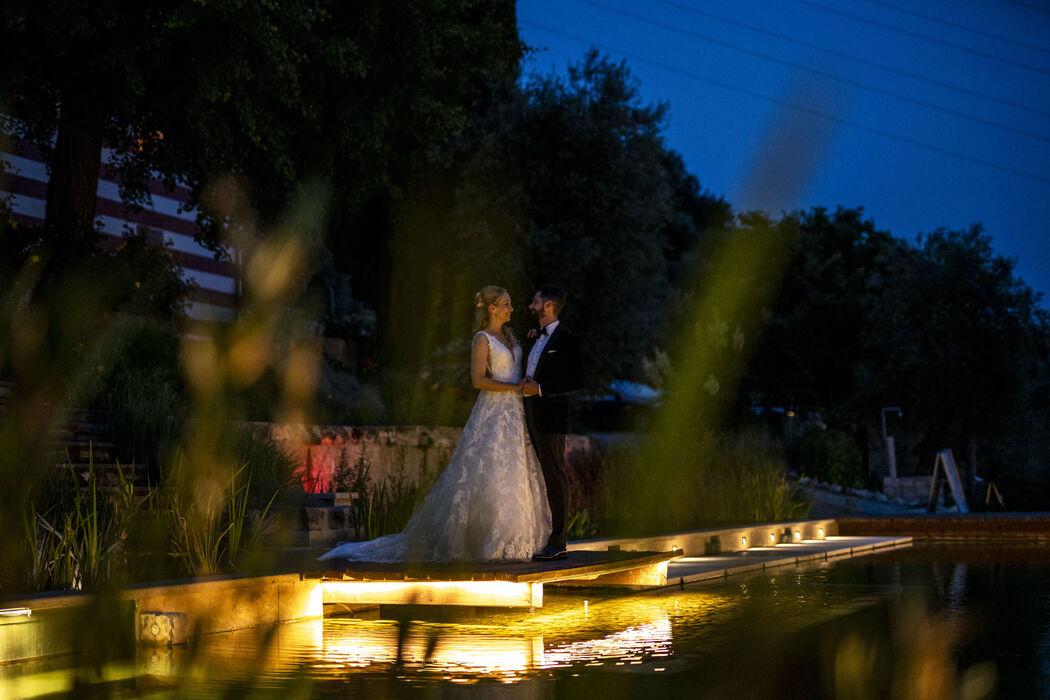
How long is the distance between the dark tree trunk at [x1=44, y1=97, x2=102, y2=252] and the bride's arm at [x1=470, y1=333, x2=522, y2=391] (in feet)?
27.1

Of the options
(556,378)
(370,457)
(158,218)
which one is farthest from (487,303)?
(158,218)

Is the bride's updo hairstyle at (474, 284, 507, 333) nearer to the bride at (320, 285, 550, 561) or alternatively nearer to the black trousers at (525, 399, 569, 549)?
the bride at (320, 285, 550, 561)

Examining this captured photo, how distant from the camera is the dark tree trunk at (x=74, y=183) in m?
15.8

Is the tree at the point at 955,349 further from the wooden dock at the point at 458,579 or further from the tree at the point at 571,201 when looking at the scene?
the wooden dock at the point at 458,579

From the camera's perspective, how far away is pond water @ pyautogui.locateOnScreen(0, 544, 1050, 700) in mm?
5766

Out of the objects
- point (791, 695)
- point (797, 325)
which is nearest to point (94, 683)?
point (791, 695)

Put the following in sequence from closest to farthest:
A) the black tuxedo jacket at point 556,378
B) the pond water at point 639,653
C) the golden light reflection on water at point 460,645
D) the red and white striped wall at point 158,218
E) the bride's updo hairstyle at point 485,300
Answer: the pond water at point 639,653 → the golden light reflection on water at point 460,645 → the black tuxedo jacket at point 556,378 → the bride's updo hairstyle at point 485,300 → the red and white striped wall at point 158,218

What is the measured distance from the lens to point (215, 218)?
60.8 ft

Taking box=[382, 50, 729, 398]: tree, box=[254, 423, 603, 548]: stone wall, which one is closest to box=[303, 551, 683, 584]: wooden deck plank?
box=[254, 423, 603, 548]: stone wall

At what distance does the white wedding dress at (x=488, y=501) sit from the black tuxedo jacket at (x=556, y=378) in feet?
0.84

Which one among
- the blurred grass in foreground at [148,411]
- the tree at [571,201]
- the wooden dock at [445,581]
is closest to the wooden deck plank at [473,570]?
the wooden dock at [445,581]

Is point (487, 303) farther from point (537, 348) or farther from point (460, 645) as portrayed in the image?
point (460, 645)

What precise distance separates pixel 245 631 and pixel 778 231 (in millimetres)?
41933

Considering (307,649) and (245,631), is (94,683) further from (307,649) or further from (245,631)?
A: (245,631)
